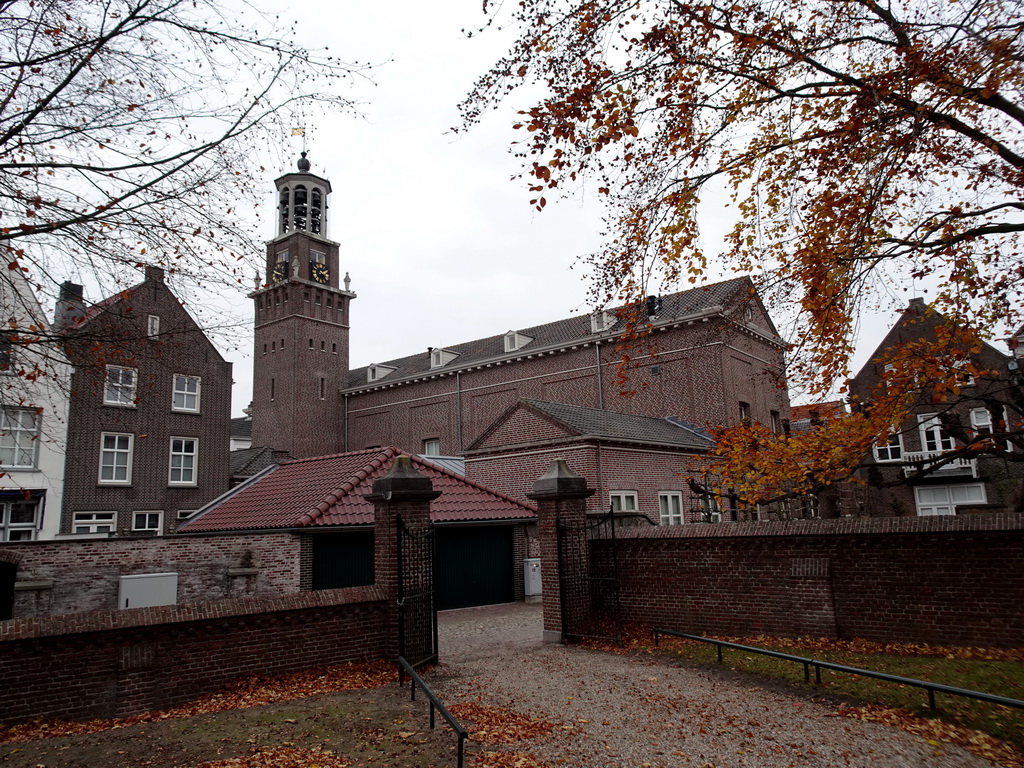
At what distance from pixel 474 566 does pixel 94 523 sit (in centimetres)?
1764

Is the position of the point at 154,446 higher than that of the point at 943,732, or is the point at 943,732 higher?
the point at 154,446

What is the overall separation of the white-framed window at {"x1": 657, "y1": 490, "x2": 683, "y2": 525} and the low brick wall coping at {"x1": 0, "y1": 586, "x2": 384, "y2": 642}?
17159 mm

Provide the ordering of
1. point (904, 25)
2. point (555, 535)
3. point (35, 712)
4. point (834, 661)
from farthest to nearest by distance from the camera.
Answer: point (555, 535)
point (834, 661)
point (904, 25)
point (35, 712)

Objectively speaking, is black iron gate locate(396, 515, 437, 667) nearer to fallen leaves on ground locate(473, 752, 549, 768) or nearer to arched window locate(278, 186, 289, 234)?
fallen leaves on ground locate(473, 752, 549, 768)

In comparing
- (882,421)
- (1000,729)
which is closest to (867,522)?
(882,421)

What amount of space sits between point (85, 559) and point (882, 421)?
14.5m

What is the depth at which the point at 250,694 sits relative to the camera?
28.9ft

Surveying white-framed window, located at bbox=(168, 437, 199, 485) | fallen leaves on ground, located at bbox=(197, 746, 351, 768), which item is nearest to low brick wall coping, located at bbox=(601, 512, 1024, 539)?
fallen leaves on ground, located at bbox=(197, 746, 351, 768)

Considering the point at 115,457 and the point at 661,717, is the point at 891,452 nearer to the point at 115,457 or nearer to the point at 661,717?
the point at 661,717

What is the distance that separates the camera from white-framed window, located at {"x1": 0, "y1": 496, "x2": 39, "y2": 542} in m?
25.0

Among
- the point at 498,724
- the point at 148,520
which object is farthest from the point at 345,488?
the point at 148,520

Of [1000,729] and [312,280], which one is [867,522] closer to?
[1000,729]

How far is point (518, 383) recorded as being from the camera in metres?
42.4

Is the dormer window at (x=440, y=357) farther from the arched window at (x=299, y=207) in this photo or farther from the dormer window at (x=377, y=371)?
the arched window at (x=299, y=207)
